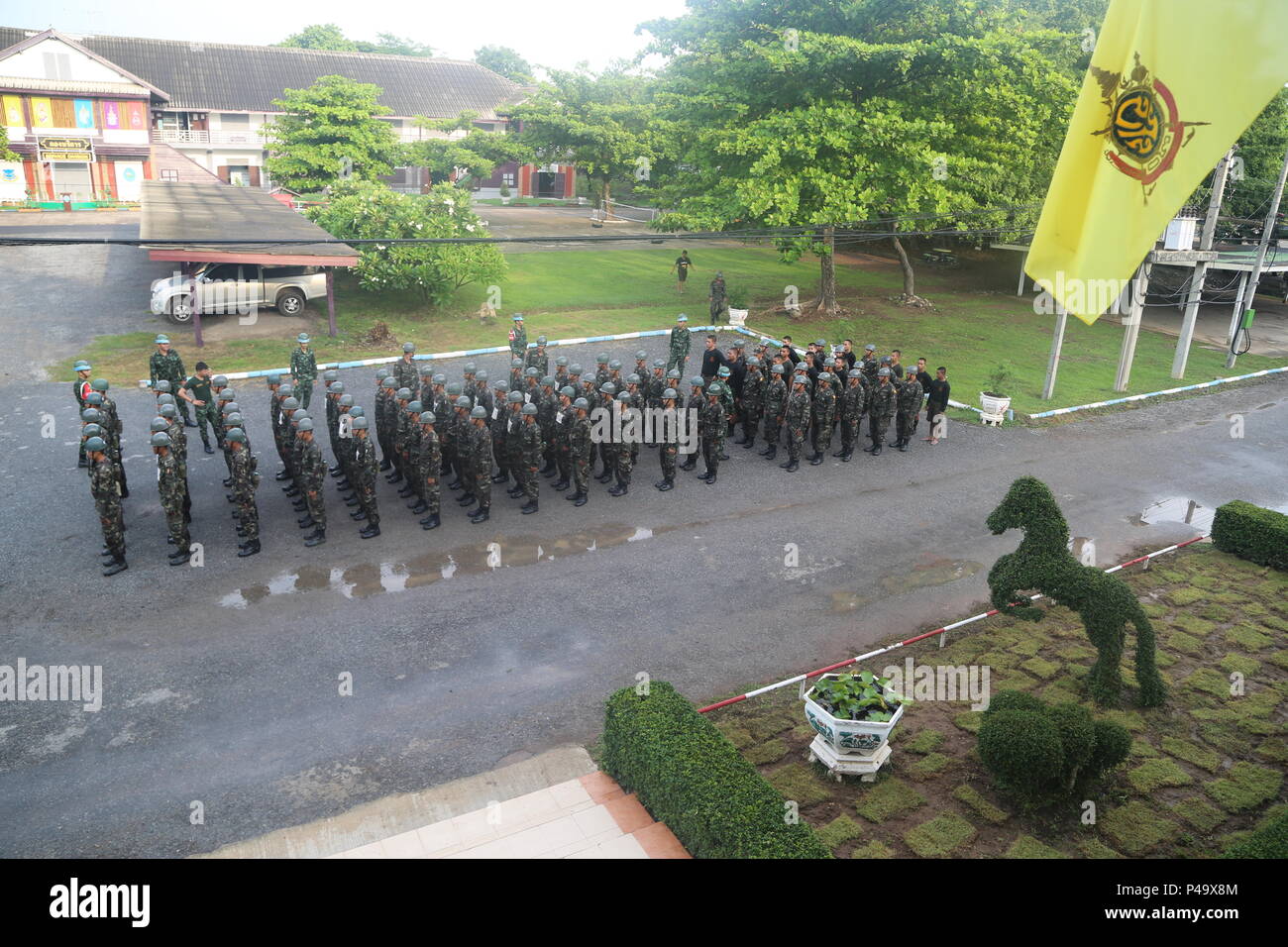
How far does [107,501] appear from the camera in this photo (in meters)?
10.3

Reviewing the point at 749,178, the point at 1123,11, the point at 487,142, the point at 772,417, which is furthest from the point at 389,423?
the point at 487,142

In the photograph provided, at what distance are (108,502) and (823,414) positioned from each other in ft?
33.8

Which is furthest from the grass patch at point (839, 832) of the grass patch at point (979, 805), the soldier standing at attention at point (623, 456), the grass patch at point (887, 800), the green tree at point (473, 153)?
the green tree at point (473, 153)

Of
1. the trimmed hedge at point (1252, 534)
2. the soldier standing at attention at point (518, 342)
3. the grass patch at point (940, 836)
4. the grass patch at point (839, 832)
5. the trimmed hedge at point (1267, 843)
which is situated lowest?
the grass patch at point (839, 832)

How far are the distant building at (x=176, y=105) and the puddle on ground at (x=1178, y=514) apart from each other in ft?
120

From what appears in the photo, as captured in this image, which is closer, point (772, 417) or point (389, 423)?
point (389, 423)

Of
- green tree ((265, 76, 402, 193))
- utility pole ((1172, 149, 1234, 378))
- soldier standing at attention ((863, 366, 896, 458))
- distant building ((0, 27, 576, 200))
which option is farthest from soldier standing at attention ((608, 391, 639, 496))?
distant building ((0, 27, 576, 200))

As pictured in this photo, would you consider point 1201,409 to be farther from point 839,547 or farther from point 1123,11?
point 1123,11

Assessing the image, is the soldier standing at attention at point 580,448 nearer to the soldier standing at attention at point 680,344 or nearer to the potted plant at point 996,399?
the soldier standing at attention at point 680,344

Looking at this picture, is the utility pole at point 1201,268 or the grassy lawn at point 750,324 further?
the grassy lawn at point 750,324

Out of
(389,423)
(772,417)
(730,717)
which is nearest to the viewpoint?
(730,717)

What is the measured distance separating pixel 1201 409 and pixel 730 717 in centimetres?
1574

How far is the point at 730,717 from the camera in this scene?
8391 mm

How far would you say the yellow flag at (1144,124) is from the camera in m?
5.05
